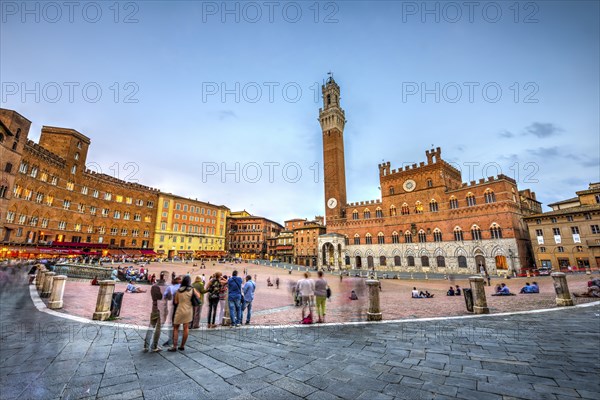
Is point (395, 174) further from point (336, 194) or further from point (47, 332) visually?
point (47, 332)

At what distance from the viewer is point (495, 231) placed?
31.8 metres

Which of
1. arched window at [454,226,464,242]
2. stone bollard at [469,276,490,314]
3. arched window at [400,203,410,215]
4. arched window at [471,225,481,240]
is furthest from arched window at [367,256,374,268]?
stone bollard at [469,276,490,314]

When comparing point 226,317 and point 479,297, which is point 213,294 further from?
point 479,297

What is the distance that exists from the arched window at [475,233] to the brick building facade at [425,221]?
0.11 metres

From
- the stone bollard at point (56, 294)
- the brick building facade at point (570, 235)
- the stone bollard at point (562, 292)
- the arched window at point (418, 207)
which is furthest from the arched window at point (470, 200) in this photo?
the stone bollard at point (56, 294)

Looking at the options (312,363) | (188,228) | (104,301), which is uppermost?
(188,228)

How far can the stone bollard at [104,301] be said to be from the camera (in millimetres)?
7634

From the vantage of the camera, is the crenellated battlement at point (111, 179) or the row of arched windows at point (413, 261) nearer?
the row of arched windows at point (413, 261)

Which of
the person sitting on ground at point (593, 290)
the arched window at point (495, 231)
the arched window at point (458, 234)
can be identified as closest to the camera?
the person sitting on ground at point (593, 290)

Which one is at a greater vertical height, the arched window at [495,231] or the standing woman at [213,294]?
the arched window at [495,231]

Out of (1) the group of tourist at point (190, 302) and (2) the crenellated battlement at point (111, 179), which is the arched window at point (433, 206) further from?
(2) the crenellated battlement at point (111, 179)

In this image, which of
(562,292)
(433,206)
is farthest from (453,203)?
(562,292)

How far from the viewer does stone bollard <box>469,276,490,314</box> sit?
9.03 metres

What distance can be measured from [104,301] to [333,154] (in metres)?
46.0
